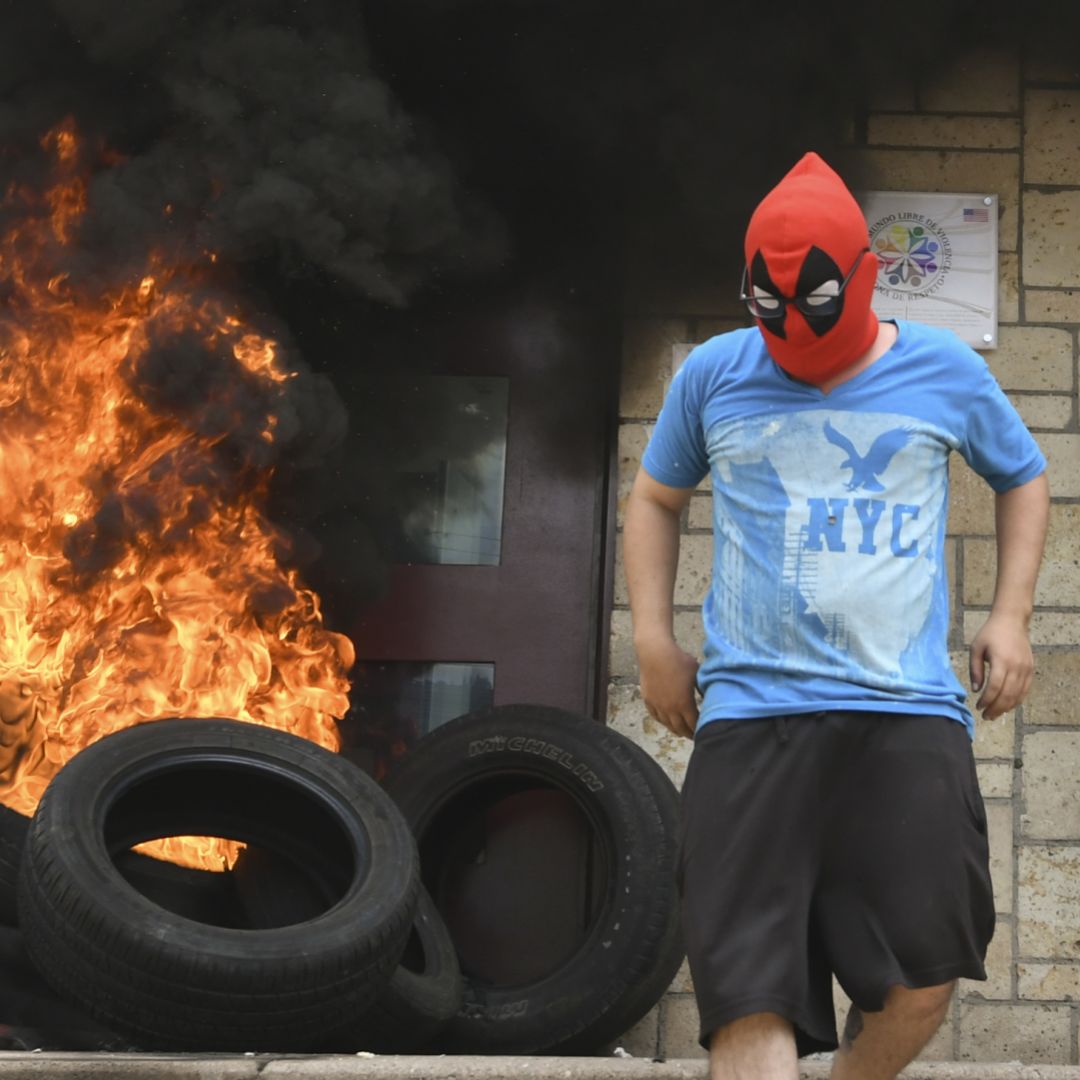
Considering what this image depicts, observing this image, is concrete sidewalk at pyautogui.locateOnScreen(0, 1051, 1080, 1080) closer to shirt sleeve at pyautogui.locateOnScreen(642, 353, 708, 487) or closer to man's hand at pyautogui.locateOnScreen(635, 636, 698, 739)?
man's hand at pyautogui.locateOnScreen(635, 636, 698, 739)

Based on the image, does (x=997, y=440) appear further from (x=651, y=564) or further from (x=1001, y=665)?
(x=651, y=564)

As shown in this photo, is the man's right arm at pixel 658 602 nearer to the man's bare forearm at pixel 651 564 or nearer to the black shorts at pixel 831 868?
the man's bare forearm at pixel 651 564

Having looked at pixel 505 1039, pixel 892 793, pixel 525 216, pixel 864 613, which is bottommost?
pixel 505 1039

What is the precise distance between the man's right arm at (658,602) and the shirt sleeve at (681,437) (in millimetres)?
26

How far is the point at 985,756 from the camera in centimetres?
555

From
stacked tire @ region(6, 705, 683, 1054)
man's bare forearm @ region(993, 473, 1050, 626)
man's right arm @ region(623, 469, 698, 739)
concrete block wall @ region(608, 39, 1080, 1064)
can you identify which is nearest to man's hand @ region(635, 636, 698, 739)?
man's right arm @ region(623, 469, 698, 739)

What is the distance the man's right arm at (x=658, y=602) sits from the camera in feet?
10.2

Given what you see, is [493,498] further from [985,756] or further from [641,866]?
[985,756]

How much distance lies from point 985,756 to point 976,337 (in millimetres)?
1497

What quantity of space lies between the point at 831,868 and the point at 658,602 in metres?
0.63

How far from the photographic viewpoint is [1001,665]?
2951 millimetres

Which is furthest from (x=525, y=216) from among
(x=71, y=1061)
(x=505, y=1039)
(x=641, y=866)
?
(x=71, y=1061)

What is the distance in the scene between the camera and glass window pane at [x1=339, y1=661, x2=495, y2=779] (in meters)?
5.95

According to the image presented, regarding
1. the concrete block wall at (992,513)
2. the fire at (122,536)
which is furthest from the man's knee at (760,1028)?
the fire at (122,536)
